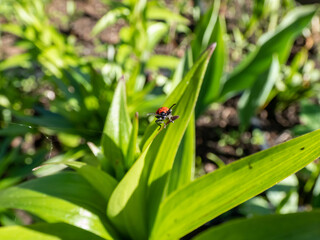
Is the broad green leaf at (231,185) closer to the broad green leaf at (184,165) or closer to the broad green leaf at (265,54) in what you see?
the broad green leaf at (184,165)

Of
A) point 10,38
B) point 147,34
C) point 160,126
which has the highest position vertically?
point 10,38

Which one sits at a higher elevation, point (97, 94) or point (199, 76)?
point (97, 94)

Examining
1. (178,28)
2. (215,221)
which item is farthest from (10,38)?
(215,221)

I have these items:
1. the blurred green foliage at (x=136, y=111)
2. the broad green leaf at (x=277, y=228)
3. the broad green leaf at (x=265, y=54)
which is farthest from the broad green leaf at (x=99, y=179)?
the broad green leaf at (x=265, y=54)

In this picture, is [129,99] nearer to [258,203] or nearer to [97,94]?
[97,94]

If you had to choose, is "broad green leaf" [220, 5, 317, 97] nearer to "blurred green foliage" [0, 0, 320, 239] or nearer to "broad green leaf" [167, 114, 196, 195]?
"blurred green foliage" [0, 0, 320, 239]

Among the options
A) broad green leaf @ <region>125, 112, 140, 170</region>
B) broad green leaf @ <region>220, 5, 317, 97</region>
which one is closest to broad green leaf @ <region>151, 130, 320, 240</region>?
broad green leaf @ <region>125, 112, 140, 170</region>

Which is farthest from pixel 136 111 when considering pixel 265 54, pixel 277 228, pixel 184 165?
pixel 277 228
